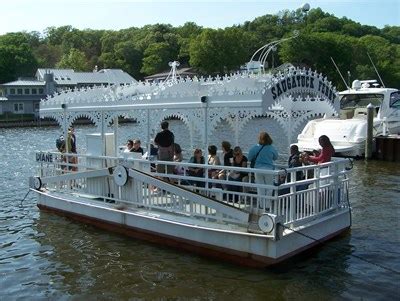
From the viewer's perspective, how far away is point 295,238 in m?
10.3

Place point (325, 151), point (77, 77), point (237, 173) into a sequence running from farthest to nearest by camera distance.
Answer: point (77, 77)
point (325, 151)
point (237, 173)

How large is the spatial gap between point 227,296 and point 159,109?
5354 mm

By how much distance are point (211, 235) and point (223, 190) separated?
961 millimetres

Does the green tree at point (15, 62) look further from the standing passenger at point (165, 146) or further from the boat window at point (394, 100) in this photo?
the standing passenger at point (165, 146)

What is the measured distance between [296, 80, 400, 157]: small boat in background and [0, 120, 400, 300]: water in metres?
13.4

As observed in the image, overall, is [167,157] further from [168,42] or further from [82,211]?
[168,42]

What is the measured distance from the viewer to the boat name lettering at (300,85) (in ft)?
35.6

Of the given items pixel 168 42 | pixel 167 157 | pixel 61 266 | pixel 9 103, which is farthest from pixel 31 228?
pixel 168 42

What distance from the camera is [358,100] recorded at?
104ft

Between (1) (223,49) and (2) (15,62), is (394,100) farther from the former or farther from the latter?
(2) (15,62)

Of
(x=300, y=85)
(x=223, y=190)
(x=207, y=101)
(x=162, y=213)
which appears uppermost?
(x=300, y=85)

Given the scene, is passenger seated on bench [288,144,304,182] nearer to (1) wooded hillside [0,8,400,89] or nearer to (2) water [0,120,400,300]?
(2) water [0,120,400,300]

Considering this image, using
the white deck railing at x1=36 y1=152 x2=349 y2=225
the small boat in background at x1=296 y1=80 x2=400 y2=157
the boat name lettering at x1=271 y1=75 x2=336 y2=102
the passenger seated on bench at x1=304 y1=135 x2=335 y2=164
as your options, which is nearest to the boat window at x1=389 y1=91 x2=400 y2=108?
the small boat in background at x1=296 y1=80 x2=400 y2=157

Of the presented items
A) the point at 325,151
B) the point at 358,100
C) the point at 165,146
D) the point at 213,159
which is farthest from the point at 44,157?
the point at 358,100
